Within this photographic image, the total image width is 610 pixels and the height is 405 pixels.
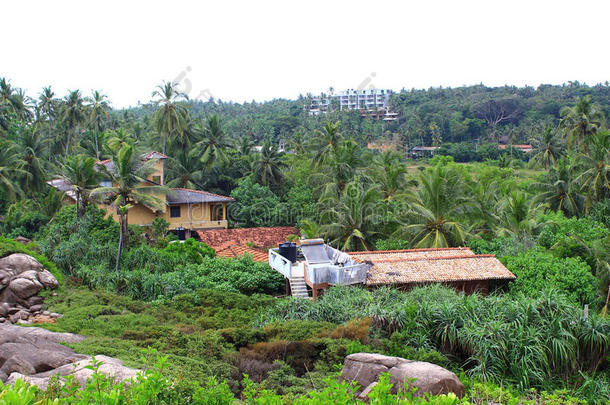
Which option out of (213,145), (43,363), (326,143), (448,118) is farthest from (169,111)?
(448,118)

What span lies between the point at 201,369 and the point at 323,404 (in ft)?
19.6

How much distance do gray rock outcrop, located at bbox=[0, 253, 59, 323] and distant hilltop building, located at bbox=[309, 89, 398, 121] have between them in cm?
8773

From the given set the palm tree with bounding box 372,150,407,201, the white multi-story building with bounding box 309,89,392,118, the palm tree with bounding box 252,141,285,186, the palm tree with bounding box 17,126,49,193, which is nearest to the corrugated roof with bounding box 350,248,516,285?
the palm tree with bounding box 372,150,407,201

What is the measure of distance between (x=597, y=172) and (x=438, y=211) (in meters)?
13.3

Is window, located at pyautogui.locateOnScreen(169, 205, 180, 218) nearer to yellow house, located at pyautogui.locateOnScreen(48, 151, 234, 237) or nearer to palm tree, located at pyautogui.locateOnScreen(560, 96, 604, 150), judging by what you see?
yellow house, located at pyautogui.locateOnScreen(48, 151, 234, 237)

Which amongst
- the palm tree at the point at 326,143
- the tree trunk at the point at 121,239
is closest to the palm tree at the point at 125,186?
the tree trunk at the point at 121,239

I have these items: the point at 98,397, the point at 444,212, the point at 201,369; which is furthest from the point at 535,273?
the point at 98,397

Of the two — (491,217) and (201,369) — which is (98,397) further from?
(491,217)

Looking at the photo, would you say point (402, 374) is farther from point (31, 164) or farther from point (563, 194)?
point (31, 164)

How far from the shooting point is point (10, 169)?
37.8 metres

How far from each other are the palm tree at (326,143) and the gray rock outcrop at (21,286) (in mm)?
23149

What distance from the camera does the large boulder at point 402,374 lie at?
9156 millimetres

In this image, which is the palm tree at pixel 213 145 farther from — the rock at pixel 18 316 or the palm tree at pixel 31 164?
the rock at pixel 18 316

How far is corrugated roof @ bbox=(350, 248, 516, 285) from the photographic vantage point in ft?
63.2
